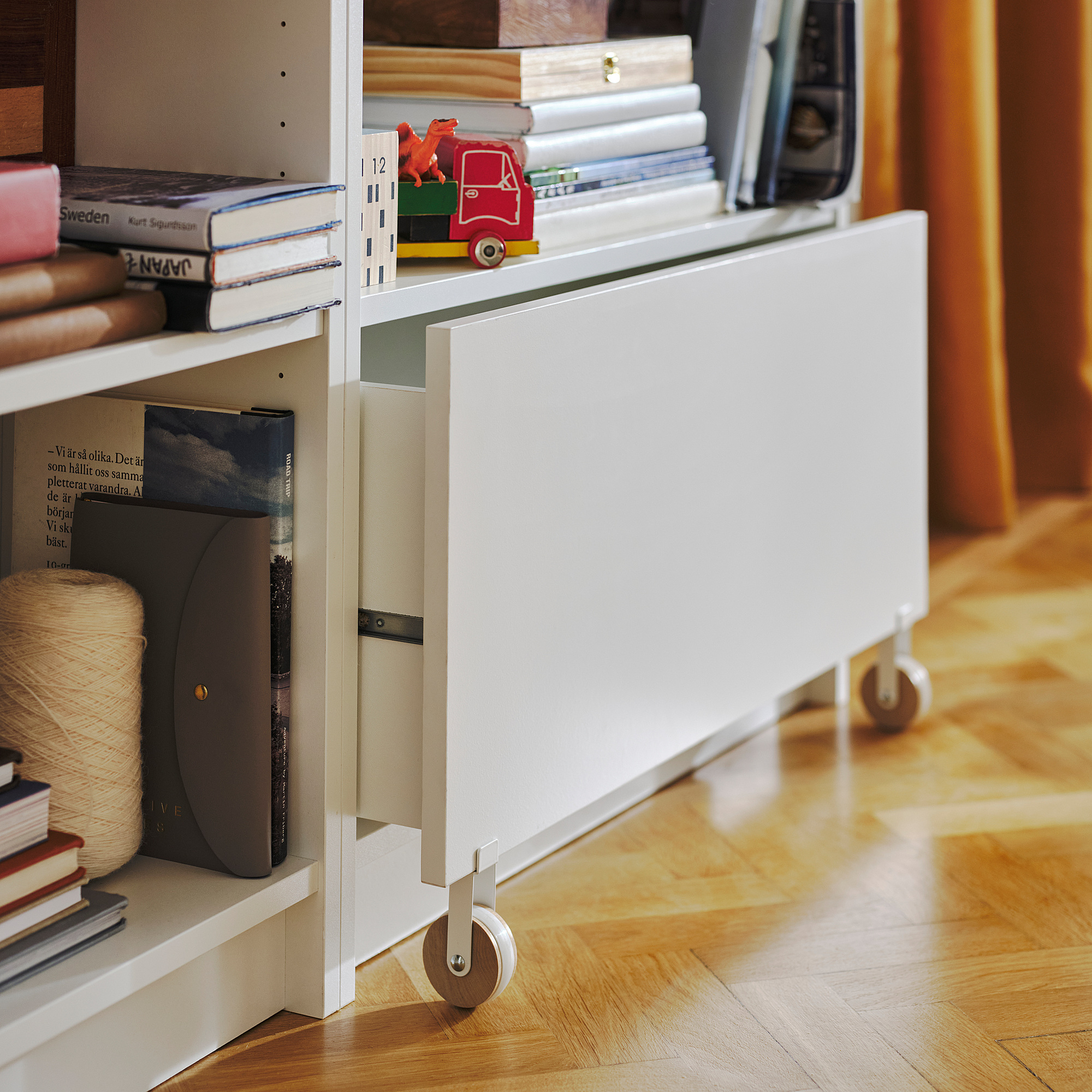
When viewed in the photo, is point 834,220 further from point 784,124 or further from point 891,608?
point 891,608

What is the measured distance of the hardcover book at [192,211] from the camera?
0.87m

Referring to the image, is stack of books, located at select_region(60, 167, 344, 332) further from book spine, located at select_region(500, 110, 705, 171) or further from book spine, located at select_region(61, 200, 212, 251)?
book spine, located at select_region(500, 110, 705, 171)

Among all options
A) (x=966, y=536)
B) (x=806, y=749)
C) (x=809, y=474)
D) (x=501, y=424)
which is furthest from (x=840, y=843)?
(x=966, y=536)

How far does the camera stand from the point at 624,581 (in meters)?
1.21

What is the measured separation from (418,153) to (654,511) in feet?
1.12

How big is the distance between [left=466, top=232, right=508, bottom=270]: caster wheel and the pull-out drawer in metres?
0.09

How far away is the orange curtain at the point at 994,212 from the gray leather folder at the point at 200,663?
1.44m

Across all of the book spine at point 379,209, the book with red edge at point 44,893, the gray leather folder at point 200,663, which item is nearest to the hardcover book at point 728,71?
the book spine at point 379,209

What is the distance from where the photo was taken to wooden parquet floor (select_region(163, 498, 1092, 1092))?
1049mm

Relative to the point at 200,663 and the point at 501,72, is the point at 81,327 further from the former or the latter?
the point at 501,72

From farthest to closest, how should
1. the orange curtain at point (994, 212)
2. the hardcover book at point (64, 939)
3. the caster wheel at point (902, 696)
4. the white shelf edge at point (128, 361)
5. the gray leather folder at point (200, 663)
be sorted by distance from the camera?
the orange curtain at point (994, 212) → the caster wheel at point (902, 696) → the gray leather folder at point (200, 663) → the hardcover book at point (64, 939) → the white shelf edge at point (128, 361)

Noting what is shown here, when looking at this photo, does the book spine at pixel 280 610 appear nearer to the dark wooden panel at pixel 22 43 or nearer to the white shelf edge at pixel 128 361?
the white shelf edge at pixel 128 361

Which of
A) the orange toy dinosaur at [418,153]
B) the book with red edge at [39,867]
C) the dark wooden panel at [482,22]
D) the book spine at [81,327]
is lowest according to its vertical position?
the book with red edge at [39,867]

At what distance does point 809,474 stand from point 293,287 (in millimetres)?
668
